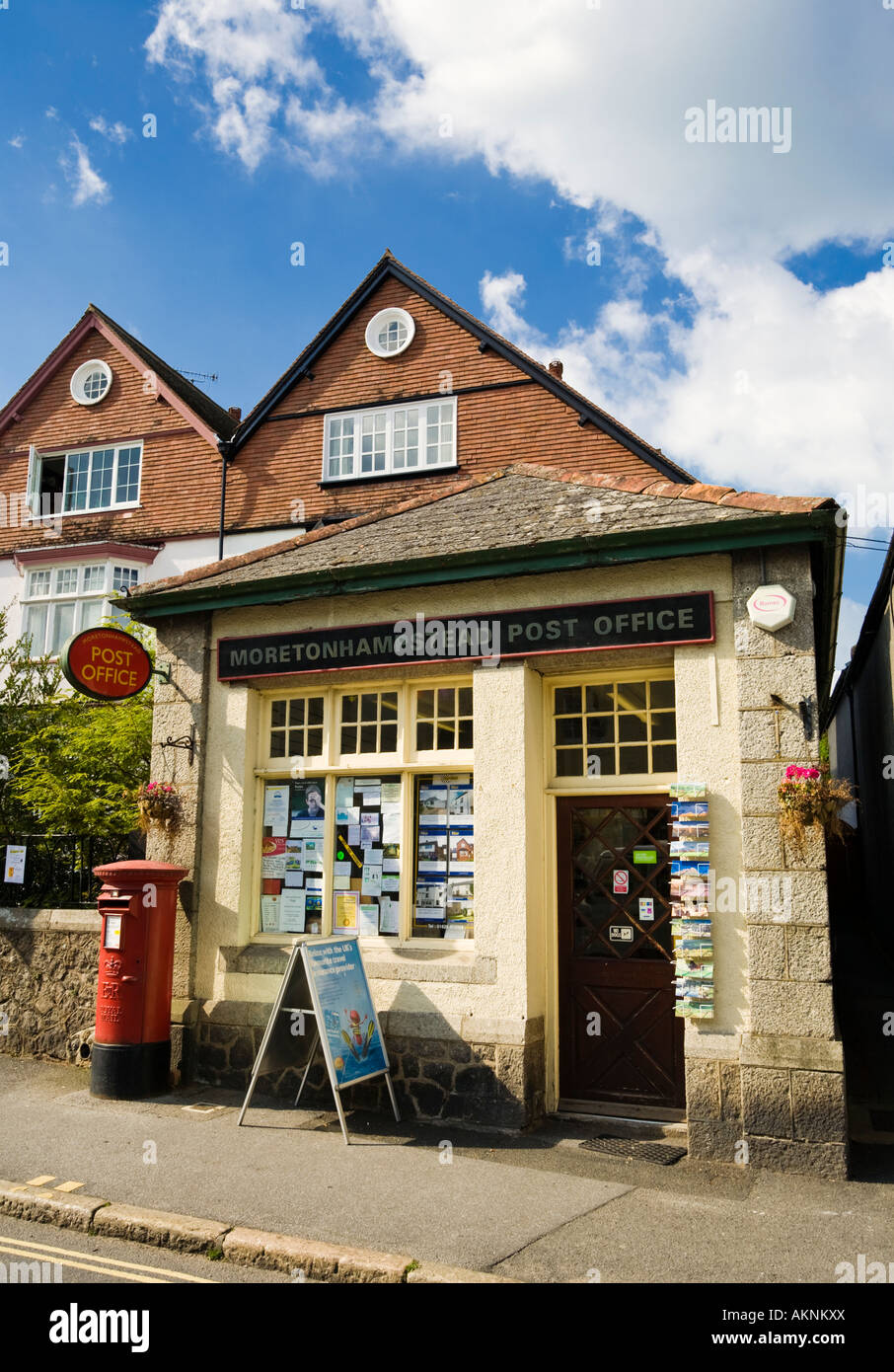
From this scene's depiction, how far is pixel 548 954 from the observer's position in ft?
26.4

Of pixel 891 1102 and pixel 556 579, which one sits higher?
pixel 556 579

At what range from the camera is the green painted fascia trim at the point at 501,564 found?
7.16m

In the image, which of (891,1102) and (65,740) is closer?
(891,1102)

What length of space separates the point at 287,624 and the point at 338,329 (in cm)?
1381

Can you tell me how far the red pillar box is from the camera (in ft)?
27.4

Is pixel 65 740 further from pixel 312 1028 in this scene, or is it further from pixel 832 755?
pixel 832 755

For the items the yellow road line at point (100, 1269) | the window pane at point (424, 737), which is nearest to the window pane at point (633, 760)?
the window pane at point (424, 737)

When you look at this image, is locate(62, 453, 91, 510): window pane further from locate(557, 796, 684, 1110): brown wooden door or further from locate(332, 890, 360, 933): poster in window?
locate(557, 796, 684, 1110): brown wooden door

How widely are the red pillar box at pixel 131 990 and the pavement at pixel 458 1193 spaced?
0.33 m

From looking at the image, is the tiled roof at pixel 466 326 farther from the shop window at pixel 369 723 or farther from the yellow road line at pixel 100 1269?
the yellow road line at pixel 100 1269

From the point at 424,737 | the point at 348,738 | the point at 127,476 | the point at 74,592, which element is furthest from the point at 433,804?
the point at 127,476

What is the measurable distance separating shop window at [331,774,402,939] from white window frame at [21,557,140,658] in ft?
46.3

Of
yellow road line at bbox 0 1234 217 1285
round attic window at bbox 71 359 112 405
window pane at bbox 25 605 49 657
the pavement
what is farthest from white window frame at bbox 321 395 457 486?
yellow road line at bbox 0 1234 217 1285
